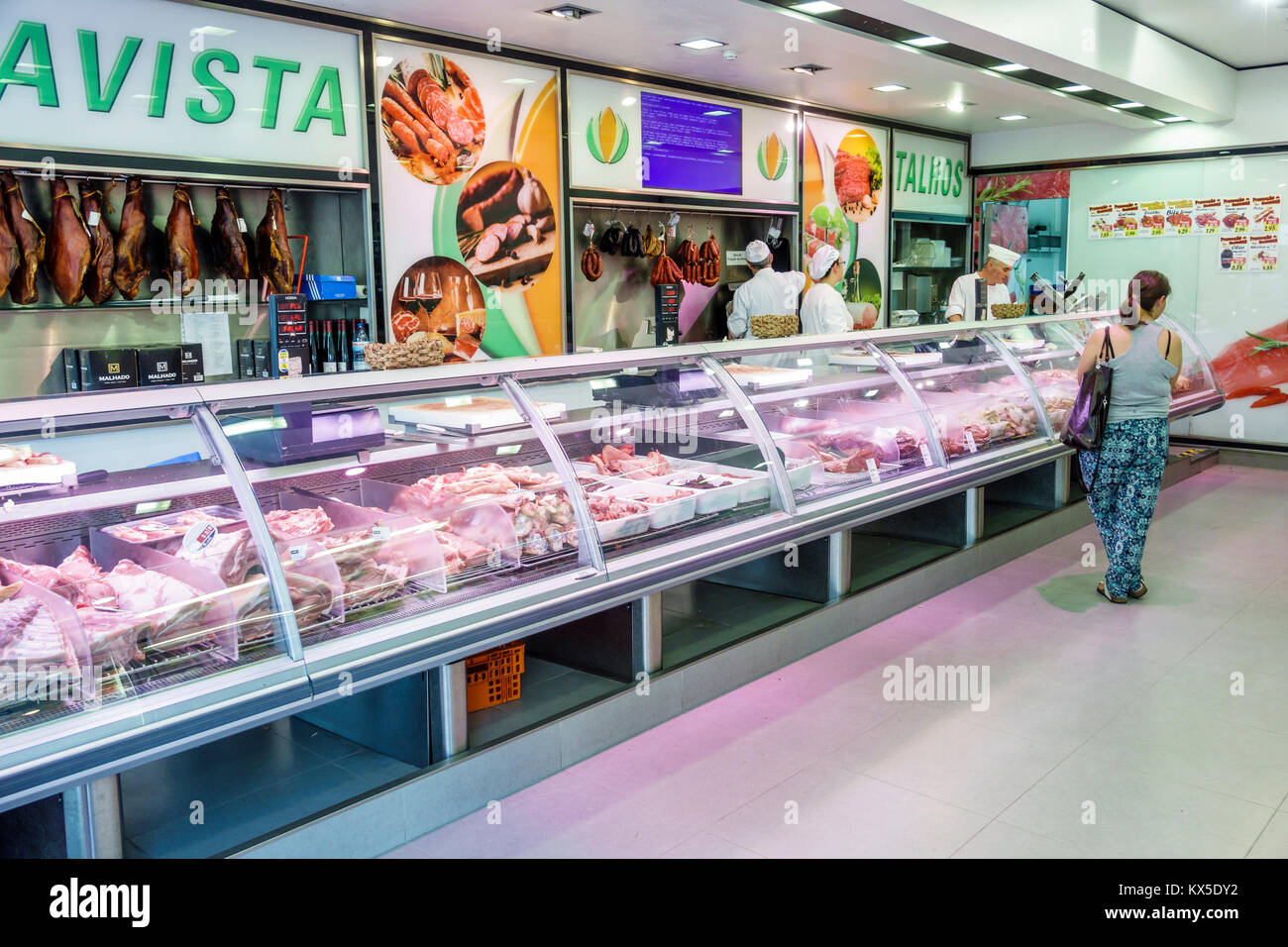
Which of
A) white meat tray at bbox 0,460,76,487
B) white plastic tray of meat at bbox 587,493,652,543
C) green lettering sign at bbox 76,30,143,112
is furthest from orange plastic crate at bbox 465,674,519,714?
green lettering sign at bbox 76,30,143,112

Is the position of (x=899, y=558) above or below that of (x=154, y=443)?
below

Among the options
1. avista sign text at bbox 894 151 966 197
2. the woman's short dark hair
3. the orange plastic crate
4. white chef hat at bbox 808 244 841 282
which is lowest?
the orange plastic crate

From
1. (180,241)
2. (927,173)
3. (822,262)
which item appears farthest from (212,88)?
(927,173)

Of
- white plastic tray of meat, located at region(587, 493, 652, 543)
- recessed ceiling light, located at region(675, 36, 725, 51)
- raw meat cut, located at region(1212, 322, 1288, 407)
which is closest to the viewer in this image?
white plastic tray of meat, located at region(587, 493, 652, 543)

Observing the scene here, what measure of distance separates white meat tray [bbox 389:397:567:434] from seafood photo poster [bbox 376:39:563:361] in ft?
8.06

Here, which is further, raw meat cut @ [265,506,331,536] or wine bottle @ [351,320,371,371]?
wine bottle @ [351,320,371,371]

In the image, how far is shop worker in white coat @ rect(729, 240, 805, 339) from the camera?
7.90 metres

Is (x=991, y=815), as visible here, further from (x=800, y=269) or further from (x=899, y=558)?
(x=800, y=269)

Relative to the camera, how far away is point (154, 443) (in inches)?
106

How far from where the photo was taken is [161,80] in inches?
191

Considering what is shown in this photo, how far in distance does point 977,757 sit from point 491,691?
162 centimetres

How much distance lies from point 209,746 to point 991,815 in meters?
2.36

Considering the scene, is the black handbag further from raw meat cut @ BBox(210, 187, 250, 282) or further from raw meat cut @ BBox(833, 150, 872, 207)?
raw meat cut @ BBox(833, 150, 872, 207)
